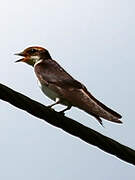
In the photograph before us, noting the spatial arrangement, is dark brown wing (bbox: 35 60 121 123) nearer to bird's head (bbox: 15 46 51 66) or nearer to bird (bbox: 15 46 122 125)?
bird (bbox: 15 46 122 125)

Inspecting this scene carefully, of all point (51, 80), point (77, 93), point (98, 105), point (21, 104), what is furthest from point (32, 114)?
point (51, 80)

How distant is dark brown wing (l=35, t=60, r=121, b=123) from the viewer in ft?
24.7

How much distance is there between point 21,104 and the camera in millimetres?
6301

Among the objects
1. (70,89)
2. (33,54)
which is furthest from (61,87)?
(33,54)

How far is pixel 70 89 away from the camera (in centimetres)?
864

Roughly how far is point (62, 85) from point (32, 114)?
2.49 metres

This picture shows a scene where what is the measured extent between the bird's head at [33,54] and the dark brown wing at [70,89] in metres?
0.22

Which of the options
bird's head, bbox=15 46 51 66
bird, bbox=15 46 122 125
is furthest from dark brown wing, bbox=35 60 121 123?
bird's head, bbox=15 46 51 66

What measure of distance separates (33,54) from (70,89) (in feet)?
6.96

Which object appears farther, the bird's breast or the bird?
the bird's breast

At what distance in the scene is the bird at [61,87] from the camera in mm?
7598

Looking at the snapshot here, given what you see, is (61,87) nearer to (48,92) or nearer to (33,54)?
(48,92)

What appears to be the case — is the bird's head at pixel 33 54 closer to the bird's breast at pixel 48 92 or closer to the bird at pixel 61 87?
the bird at pixel 61 87

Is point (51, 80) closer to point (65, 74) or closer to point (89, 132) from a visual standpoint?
point (65, 74)
